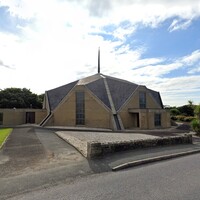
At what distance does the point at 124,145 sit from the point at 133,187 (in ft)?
17.2

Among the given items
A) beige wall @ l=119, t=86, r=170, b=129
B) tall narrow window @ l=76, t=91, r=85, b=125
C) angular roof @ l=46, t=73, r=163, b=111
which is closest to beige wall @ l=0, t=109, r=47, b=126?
angular roof @ l=46, t=73, r=163, b=111

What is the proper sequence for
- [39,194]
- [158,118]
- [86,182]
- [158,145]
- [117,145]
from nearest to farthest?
[39,194]
[86,182]
[117,145]
[158,145]
[158,118]

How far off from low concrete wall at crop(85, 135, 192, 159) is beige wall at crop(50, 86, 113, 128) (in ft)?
54.9

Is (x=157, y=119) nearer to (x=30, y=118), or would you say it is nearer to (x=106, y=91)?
(x=106, y=91)

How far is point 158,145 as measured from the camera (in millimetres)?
13836

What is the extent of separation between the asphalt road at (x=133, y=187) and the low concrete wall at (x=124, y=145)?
6.27 feet

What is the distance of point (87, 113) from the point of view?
112 feet

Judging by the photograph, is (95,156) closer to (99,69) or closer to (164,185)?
(164,185)

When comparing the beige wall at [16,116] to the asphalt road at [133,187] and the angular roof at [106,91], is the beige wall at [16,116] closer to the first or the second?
the angular roof at [106,91]

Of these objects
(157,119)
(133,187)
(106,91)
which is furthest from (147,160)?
(106,91)

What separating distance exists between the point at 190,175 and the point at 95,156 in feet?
13.2

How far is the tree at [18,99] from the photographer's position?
2085 inches

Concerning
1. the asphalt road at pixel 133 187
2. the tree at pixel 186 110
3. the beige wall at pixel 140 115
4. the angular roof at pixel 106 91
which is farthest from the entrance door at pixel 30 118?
the tree at pixel 186 110

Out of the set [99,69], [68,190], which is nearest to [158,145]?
[68,190]
